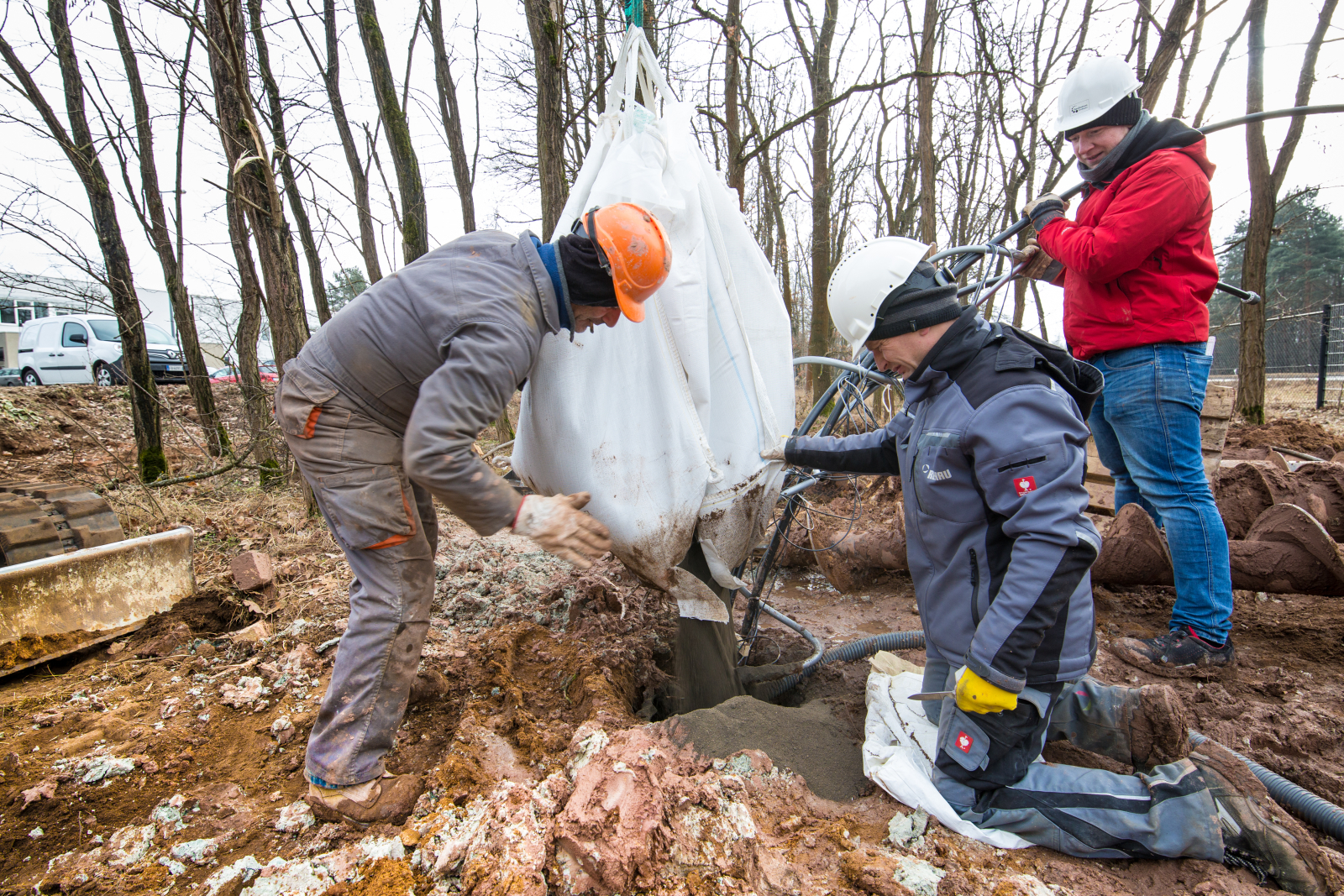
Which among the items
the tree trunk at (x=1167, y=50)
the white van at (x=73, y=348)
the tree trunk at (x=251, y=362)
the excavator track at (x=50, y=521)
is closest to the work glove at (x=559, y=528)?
the excavator track at (x=50, y=521)

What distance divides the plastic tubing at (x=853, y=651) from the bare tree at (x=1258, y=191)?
695 centimetres

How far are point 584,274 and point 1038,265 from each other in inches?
68.4

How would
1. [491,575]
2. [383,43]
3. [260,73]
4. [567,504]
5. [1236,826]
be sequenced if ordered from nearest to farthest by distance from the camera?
1. [1236,826]
2. [567,504]
3. [491,575]
4. [383,43]
5. [260,73]

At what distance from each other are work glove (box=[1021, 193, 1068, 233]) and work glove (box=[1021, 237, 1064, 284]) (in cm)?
8

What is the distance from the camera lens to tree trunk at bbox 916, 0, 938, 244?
6.64m

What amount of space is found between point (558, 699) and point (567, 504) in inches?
37.0

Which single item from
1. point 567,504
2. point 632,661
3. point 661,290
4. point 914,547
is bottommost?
point 632,661

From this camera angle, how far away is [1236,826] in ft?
4.47

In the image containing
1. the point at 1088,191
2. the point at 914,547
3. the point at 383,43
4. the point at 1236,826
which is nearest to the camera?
the point at 1236,826

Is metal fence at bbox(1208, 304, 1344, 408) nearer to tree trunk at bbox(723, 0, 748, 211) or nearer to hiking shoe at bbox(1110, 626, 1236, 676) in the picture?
tree trunk at bbox(723, 0, 748, 211)

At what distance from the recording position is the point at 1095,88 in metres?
2.18

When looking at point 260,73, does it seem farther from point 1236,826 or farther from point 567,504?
point 1236,826

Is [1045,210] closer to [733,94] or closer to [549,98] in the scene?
[549,98]

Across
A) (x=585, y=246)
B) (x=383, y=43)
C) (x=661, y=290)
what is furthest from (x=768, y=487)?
(x=383, y=43)
